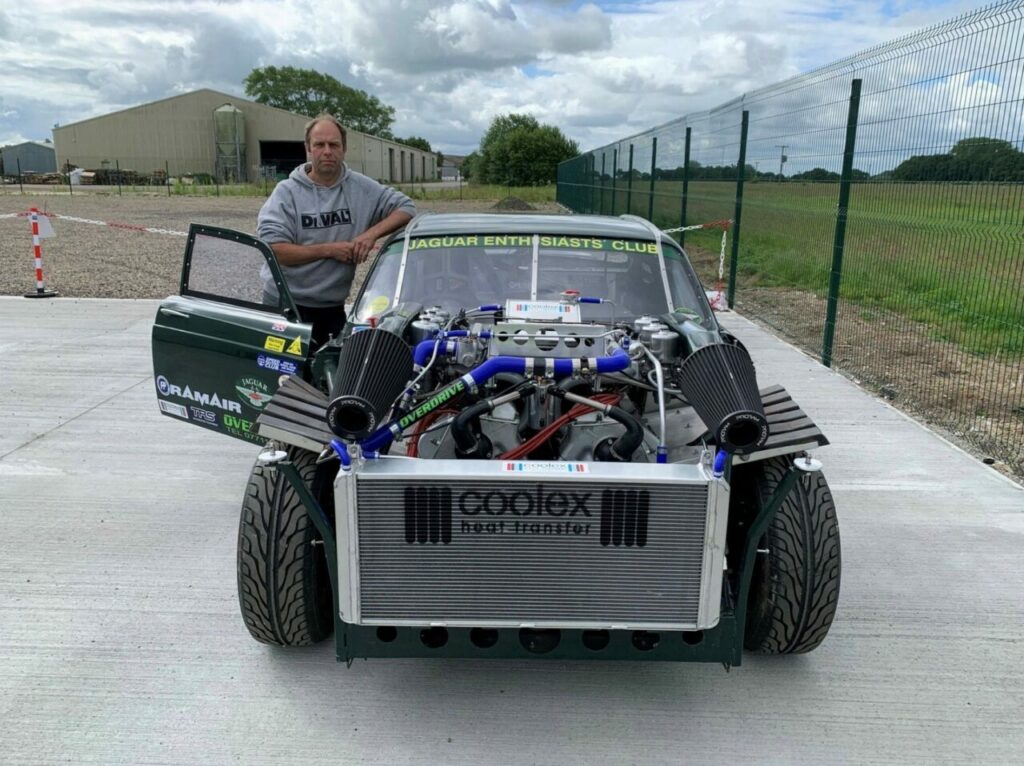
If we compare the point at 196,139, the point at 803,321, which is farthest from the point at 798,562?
the point at 196,139

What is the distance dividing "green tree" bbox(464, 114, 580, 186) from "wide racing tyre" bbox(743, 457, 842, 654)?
6452 cm

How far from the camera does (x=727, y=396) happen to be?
2.58 metres

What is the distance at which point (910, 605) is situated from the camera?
145 inches

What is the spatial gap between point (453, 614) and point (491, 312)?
148 centimetres

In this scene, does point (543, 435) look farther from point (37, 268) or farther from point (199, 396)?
point (37, 268)

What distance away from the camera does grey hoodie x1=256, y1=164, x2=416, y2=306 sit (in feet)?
16.2

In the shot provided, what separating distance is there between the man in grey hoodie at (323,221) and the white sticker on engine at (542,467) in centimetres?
263

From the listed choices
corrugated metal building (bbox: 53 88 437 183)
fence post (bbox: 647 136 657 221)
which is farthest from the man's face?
corrugated metal building (bbox: 53 88 437 183)

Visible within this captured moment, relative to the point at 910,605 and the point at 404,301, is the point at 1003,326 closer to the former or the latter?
the point at 910,605

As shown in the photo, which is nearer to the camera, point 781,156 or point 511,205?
point 781,156

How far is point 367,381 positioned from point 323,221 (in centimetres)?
269

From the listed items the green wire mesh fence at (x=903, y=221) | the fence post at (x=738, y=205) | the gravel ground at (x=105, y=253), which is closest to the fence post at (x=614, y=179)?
the gravel ground at (x=105, y=253)

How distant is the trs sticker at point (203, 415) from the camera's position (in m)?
4.43

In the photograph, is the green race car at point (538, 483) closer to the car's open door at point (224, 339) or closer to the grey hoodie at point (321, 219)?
the car's open door at point (224, 339)
